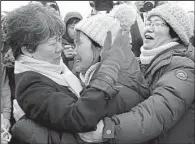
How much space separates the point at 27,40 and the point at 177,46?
1099 mm

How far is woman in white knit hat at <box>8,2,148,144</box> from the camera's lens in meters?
1.81

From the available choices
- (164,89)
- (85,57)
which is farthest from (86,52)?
(164,89)

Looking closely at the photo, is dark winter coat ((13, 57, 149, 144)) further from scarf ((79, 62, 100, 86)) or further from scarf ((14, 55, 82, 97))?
scarf ((79, 62, 100, 86))

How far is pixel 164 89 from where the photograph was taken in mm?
2064

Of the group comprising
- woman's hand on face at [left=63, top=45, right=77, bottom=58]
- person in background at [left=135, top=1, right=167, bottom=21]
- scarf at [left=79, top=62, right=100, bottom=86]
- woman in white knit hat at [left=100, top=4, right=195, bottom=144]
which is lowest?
woman's hand on face at [left=63, top=45, right=77, bottom=58]

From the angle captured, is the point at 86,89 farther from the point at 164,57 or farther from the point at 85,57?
the point at 164,57

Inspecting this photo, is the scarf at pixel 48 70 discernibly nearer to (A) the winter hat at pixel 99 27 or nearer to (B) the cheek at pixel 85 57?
(B) the cheek at pixel 85 57

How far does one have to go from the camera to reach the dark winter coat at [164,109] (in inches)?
75.1

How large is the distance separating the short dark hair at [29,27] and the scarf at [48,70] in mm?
77

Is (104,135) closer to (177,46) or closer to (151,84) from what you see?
(151,84)

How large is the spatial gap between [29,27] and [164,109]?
35.2 inches

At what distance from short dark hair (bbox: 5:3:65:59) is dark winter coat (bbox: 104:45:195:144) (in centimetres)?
62

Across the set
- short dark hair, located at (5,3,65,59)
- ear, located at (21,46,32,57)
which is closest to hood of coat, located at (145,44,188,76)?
short dark hair, located at (5,3,65,59)

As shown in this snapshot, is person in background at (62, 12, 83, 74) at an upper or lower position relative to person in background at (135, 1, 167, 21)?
lower
